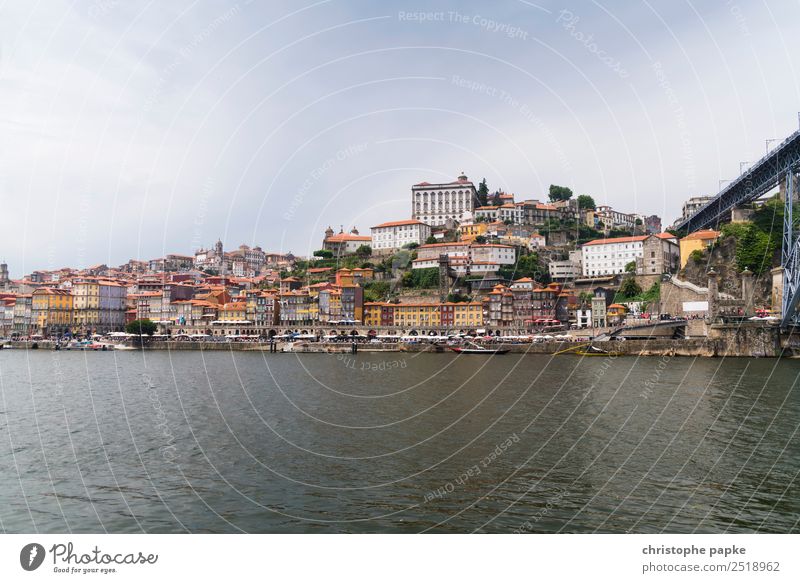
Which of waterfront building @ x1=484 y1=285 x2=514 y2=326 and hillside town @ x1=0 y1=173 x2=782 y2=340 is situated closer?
hillside town @ x1=0 y1=173 x2=782 y2=340

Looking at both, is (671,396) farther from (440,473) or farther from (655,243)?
(655,243)

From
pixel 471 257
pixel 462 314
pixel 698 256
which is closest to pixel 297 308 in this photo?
pixel 462 314

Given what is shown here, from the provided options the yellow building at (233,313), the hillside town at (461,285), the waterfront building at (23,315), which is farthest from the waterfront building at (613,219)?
the waterfront building at (23,315)

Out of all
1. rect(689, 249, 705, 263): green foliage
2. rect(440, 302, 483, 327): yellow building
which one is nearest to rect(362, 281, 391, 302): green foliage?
rect(440, 302, 483, 327): yellow building

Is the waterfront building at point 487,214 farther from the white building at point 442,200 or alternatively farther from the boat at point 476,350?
the boat at point 476,350

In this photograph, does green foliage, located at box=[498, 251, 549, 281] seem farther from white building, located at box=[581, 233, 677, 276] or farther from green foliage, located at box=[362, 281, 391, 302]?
green foliage, located at box=[362, 281, 391, 302]
